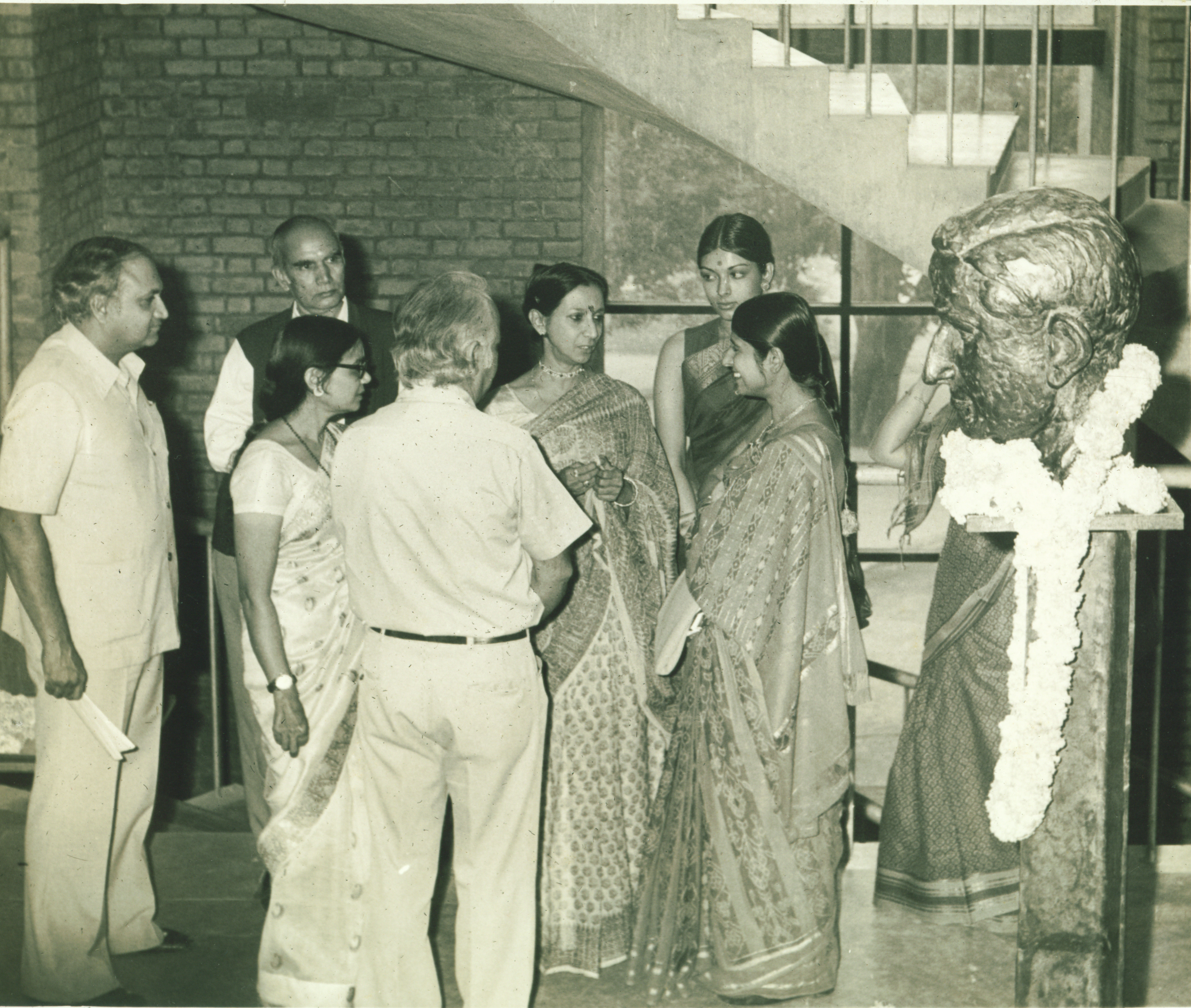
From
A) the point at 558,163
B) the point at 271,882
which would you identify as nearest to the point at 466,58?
→ the point at 558,163

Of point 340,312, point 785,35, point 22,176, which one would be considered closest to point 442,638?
point 340,312

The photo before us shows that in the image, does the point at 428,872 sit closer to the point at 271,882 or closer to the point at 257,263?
the point at 271,882

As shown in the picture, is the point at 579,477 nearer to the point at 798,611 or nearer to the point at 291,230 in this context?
the point at 798,611

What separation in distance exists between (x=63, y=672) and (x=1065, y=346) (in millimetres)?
2281

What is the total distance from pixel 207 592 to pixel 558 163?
2.55m

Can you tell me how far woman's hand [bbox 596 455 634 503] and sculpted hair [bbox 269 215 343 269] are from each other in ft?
3.44

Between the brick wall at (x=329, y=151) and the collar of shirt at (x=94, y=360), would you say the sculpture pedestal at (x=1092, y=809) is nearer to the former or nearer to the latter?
the collar of shirt at (x=94, y=360)

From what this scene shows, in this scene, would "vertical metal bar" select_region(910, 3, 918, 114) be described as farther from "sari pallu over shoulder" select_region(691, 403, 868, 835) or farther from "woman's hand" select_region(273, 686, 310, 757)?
"woman's hand" select_region(273, 686, 310, 757)

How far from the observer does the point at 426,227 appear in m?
6.42

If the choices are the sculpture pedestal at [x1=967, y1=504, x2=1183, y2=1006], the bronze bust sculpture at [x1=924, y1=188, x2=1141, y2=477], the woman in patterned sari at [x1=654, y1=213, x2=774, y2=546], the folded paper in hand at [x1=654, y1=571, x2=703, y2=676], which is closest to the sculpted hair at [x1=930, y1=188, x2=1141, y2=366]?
the bronze bust sculpture at [x1=924, y1=188, x2=1141, y2=477]

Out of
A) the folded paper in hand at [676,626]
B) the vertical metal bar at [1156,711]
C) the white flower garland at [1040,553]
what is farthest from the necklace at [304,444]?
the vertical metal bar at [1156,711]

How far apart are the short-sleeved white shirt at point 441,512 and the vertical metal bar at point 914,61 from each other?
1514 millimetres

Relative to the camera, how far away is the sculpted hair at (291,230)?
401 cm

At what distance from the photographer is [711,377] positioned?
13.5 ft
